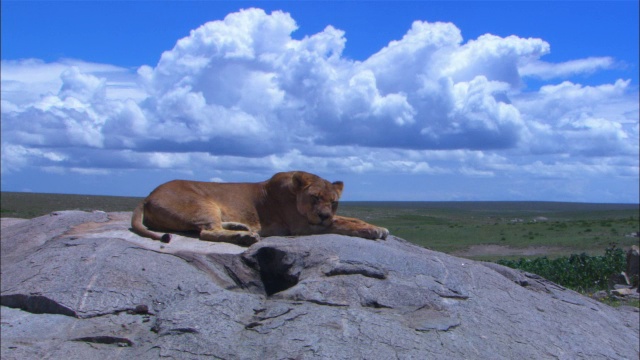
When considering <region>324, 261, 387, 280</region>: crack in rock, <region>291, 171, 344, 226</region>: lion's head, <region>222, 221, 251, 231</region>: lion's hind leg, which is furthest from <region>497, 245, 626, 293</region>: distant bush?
<region>324, 261, 387, 280</region>: crack in rock

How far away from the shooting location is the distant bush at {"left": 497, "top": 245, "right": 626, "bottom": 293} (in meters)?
14.6

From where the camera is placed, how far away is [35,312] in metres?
7.38

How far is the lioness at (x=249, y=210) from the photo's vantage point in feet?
30.2

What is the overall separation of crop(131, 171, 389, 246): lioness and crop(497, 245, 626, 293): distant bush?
6.01 m

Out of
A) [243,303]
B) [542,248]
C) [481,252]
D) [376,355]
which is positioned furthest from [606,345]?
[542,248]

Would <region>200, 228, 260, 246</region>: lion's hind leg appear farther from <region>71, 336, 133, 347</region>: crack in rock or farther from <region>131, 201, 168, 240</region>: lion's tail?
<region>71, 336, 133, 347</region>: crack in rock

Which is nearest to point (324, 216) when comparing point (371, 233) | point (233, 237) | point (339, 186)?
point (371, 233)

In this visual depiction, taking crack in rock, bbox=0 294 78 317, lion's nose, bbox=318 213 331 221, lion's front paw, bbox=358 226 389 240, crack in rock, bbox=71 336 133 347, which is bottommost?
crack in rock, bbox=71 336 133 347

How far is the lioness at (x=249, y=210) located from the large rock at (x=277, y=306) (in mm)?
282

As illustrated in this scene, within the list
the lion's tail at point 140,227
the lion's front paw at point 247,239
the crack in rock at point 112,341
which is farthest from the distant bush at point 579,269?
the crack in rock at point 112,341

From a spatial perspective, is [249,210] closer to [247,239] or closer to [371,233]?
[247,239]

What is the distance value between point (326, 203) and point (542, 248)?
57.1 ft

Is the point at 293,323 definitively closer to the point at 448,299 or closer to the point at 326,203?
the point at 448,299

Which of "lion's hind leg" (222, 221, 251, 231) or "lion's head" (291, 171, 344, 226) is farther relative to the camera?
"lion's head" (291, 171, 344, 226)
